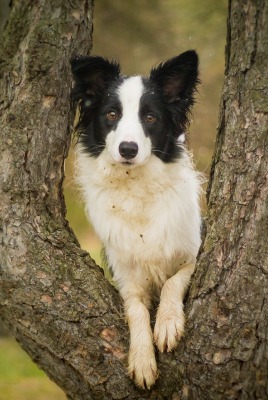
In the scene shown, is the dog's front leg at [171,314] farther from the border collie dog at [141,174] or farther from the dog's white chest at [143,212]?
the dog's white chest at [143,212]

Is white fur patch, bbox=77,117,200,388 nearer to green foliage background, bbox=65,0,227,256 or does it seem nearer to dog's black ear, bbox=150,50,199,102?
dog's black ear, bbox=150,50,199,102

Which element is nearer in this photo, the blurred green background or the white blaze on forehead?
the white blaze on forehead

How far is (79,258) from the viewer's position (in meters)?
4.00

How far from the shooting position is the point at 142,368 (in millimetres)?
3594

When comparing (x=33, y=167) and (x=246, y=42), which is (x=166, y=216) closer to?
(x=33, y=167)

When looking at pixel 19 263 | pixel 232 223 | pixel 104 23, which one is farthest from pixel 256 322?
pixel 104 23

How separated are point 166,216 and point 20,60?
156 centimetres

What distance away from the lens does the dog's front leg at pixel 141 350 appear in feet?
11.9

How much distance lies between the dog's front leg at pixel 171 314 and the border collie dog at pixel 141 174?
0.10 meters

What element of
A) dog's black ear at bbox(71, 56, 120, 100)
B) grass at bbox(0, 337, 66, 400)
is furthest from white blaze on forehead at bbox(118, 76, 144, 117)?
grass at bbox(0, 337, 66, 400)

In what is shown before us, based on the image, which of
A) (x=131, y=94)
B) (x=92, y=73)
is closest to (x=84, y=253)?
(x=131, y=94)

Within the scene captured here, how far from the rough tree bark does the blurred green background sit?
13.5 feet

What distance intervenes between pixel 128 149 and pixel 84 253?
30.9 inches

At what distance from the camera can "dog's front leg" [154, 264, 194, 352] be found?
3.64 m
